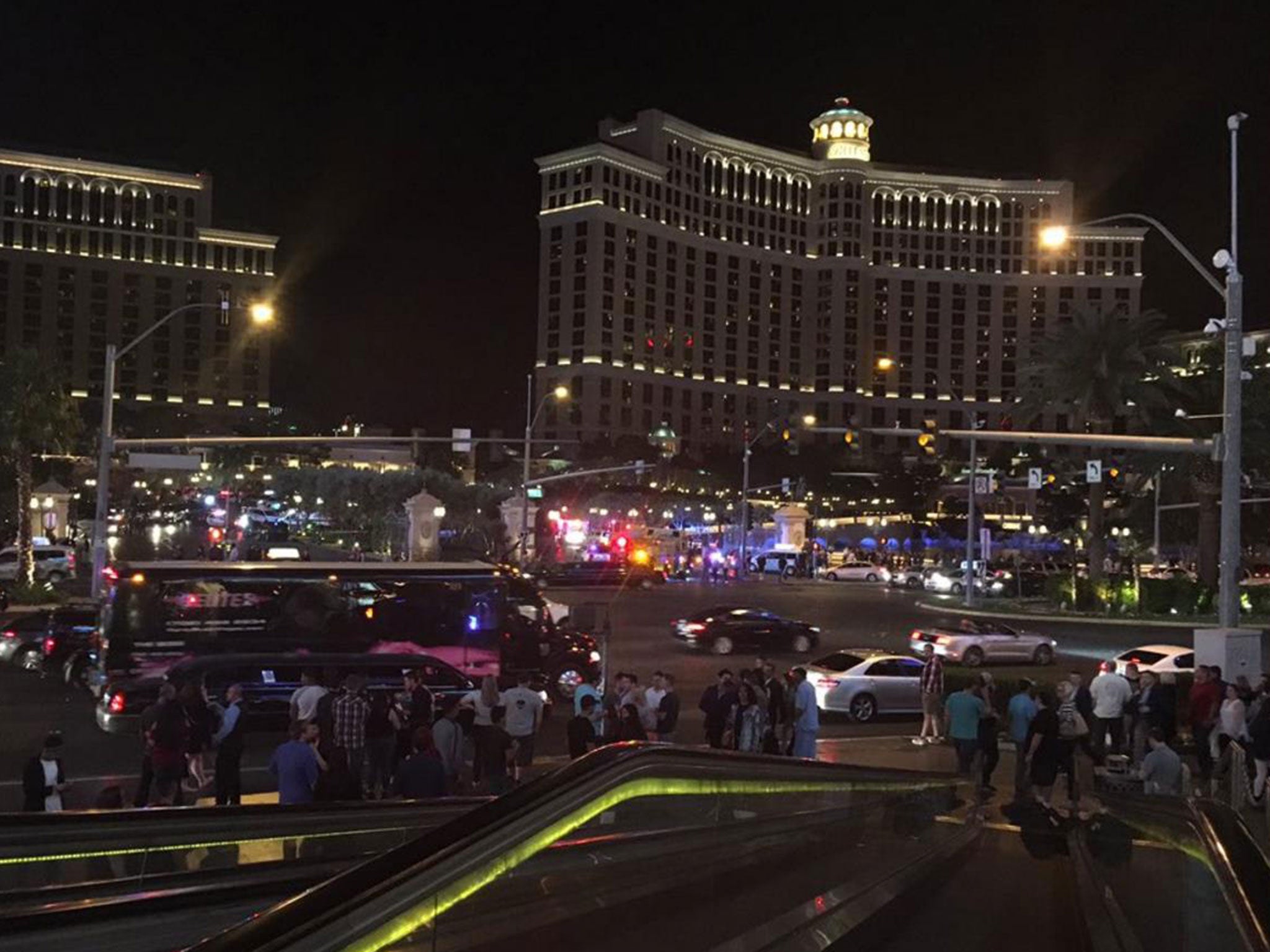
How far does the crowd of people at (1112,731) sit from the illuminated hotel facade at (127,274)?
536 feet

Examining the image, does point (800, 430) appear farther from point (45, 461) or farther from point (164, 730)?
point (45, 461)

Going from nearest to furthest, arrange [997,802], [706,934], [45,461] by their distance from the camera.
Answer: [706,934]
[997,802]
[45,461]

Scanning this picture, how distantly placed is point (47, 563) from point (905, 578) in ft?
139

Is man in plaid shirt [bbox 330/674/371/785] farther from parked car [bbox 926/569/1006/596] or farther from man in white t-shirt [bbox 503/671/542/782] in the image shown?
parked car [bbox 926/569/1006/596]

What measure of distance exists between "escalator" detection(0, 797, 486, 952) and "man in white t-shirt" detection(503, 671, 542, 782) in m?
6.44

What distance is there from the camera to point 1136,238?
17262 cm

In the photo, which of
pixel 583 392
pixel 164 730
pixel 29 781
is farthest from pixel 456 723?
pixel 583 392

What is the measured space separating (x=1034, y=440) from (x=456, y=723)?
13.5m

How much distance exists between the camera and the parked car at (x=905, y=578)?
65419 millimetres

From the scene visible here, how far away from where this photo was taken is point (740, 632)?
31281mm

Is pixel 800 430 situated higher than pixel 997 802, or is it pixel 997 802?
pixel 800 430

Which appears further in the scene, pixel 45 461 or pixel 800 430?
pixel 45 461

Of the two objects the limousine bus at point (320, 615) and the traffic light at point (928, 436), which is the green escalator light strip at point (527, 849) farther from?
the traffic light at point (928, 436)

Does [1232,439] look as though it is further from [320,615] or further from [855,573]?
[855,573]
